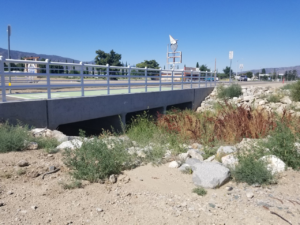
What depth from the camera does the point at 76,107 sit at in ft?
34.7

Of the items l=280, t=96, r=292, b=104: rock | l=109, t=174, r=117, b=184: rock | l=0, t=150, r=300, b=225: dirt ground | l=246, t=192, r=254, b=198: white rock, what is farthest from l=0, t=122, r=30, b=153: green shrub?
l=280, t=96, r=292, b=104: rock

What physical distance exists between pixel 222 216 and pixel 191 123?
6919mm

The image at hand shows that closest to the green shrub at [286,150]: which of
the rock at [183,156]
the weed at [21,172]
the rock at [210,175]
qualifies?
the rock at [210,175]

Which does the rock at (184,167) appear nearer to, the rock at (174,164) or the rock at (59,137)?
the rock at (174,164)

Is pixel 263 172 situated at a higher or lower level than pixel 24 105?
lower

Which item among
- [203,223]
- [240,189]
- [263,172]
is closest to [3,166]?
[203,223]

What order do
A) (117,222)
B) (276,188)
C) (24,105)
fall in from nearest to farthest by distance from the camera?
1. (117,222)
2. (276,188)
3. (24,105)

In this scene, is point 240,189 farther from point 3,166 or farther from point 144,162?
point 3,166

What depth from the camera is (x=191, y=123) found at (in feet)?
35.1

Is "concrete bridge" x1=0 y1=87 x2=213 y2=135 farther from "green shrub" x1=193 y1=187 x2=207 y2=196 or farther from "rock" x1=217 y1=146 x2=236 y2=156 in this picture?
"green shrub" x1=193 y1=187 x2=207 y2=196

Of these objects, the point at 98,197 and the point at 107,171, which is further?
the point at 107,171

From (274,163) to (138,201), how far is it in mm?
2902

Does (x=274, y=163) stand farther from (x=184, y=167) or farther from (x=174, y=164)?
(x=174, y=164)

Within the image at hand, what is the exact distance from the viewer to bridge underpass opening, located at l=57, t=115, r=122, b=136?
43.5 ft
